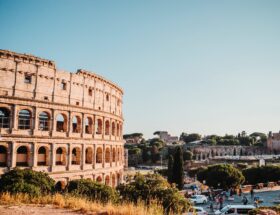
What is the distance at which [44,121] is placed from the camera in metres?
26.3

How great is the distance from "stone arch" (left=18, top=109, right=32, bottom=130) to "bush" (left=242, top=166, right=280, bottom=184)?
109 ft

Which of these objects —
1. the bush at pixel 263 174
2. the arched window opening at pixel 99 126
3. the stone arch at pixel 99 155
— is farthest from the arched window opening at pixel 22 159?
the bush at pixel 263 174

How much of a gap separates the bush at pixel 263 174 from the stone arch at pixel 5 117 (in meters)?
34.8

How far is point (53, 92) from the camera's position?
25.5 m

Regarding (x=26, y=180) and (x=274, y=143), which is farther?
(x=274, y=143)

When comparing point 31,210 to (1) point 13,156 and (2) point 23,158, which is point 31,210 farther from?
(2) point 23,158

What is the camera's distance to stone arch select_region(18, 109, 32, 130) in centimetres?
2395

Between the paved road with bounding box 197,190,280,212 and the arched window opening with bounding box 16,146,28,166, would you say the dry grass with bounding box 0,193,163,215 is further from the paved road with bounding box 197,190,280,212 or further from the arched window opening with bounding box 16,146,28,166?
the paved road with bounding box 197,190,280,212

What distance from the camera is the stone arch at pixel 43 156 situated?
24975 millimetres

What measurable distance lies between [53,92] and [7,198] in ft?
54.0

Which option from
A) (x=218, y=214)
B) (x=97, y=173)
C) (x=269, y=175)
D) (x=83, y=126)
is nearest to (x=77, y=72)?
(x=83, y=126)

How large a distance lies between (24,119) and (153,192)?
13.6 meters

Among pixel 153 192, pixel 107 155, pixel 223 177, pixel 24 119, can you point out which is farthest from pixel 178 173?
pixel 153 192

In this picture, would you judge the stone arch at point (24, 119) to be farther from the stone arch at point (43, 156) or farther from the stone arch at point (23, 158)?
the stone arch at point (43, 156)
